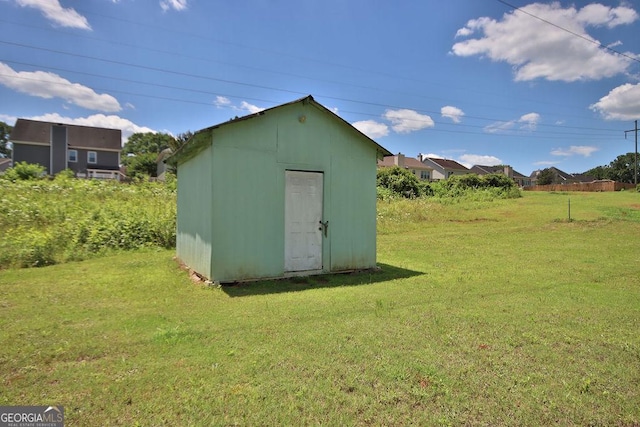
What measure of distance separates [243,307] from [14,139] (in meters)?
42.6

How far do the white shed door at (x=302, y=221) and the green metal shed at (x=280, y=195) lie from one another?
0.02 m

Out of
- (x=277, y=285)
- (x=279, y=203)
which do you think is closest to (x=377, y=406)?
(x=277, y=285)

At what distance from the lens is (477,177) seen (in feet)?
120

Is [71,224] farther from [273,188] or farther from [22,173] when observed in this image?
[22,173]

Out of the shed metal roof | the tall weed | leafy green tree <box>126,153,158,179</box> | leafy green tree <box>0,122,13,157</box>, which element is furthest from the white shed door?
leafy green tree <box>0,122,13,157</box>

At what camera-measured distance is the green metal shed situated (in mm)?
6934

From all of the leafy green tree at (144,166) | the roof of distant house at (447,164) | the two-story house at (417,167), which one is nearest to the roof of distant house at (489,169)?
the roof of distant house at (447,164)

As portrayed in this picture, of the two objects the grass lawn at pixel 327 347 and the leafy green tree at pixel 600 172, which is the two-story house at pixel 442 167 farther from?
the grass lawn at pixel 327 347

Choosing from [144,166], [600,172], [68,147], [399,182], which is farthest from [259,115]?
[600,172]

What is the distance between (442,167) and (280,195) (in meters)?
63.6

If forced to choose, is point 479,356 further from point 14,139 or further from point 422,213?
point 14,139

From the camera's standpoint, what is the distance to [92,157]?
39156mm

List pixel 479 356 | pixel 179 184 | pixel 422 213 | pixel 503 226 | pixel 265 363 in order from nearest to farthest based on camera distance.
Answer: pixel 265 363 < pixel 479 356 < pixel 179 184 < pixel 503 226 < pixel 422 213

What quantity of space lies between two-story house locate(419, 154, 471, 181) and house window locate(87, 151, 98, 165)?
52273 mm
